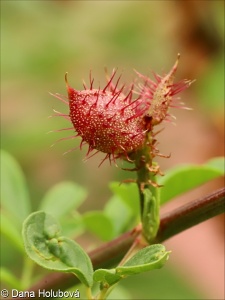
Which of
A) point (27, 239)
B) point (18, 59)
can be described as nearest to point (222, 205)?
point (27, 239)

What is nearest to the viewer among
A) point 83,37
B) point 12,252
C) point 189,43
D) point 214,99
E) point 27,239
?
point 27,239

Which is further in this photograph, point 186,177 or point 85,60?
point 85,60

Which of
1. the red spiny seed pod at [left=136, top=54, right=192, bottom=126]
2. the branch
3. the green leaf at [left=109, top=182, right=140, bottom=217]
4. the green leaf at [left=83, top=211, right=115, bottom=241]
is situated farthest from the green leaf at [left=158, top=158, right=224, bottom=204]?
the red spiny seed pod at [left=136, top=54, right=192, bottom=126]

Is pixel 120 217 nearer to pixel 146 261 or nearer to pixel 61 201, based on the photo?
pixel 61 201

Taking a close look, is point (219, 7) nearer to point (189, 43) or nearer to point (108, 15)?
point (189, 43)

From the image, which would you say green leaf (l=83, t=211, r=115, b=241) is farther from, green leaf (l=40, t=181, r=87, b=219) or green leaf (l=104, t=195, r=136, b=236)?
green leaf (l=40, t=181, r=87, b=219)

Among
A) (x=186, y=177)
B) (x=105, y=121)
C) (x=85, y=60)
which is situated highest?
(x=105, y=121)

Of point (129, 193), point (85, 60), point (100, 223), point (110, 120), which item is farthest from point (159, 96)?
point (85, 60)

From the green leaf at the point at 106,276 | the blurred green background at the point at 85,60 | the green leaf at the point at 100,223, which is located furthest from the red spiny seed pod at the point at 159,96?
the blurred green background at the point at 85,60
